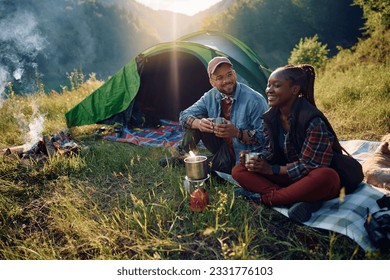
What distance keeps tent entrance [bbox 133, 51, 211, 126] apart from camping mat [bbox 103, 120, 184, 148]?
318mm

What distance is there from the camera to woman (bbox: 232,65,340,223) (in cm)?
211

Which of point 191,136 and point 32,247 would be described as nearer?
point 32,247

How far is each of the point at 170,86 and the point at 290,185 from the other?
396 cm

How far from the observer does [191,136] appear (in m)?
3.23

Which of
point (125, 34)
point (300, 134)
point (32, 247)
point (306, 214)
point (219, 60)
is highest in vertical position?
point (125, 34)

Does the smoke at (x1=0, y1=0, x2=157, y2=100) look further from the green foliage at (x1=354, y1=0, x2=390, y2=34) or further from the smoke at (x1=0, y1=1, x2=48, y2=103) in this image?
the green foliage at (x1=354, y1=0, x2=390, y2=34)

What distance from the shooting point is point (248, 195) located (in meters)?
2.48

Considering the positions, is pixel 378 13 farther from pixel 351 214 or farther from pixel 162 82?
pixel 351 214

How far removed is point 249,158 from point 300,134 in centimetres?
39

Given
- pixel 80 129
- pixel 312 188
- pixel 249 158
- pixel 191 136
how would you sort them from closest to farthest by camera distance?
pixel 312 188
pixel 249 158
pixel 191 136
pixel 80 129

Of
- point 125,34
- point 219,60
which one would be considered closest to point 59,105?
point 219,60

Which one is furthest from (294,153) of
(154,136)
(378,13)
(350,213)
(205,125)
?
(378,13)

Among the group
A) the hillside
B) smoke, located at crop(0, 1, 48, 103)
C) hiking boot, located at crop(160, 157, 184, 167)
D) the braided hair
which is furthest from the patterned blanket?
the hillside
